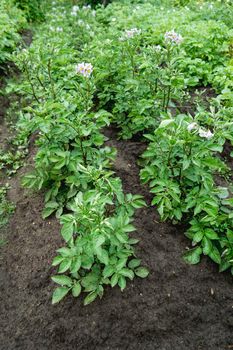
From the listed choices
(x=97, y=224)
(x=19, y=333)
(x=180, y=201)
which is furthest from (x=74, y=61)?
(x=19, y=333)

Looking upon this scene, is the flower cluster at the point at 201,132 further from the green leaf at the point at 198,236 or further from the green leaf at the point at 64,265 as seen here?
the green leaf at the point at 64,265

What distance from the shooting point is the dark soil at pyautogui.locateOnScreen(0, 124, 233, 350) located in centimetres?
204

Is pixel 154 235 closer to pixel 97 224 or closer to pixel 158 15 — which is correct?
pixel 97 224

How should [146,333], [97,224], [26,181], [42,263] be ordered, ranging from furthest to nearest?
[26,181]
[42,263]
[146,333]
[97,224]

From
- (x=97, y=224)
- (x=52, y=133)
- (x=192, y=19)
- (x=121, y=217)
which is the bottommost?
(x=192, y=19)

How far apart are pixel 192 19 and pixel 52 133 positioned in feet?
15.2

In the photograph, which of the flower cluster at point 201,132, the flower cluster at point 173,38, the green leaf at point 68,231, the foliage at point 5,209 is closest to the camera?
the green leaf at point 68,231

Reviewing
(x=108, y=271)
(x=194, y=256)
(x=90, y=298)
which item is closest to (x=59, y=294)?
(x=90, y=298)

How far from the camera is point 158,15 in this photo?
5.90 metres

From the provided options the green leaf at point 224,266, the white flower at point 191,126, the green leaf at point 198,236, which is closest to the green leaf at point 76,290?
the green leaf at point 198,236

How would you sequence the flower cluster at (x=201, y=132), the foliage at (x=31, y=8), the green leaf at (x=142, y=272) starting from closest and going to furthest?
the flower cluster at (x=201, y=132)
the green leaf at (x=142, y=272)
the foliage at (x=31, y=8)

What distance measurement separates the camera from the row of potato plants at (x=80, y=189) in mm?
1965

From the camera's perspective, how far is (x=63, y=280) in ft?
7.09

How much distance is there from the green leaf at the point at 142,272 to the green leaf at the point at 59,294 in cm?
47
